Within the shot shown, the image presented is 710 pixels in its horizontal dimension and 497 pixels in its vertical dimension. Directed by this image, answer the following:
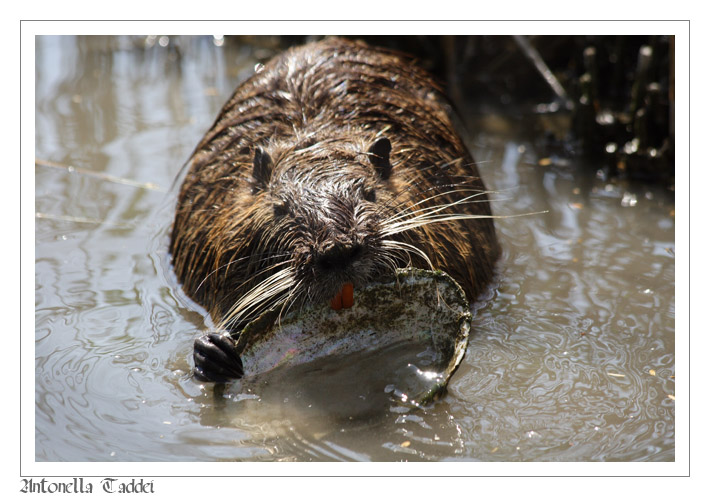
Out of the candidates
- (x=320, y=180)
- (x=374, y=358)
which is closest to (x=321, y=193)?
(x=320, y=180)

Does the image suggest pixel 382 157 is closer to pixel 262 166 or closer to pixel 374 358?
pixel 262 166

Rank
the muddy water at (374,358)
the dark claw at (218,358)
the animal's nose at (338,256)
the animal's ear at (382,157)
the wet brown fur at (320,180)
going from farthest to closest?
the animal's ear at (382,157)
the dark claw at (218,358)
the wet brown fur at (320,180)
the muddy water at (374,358)
the animal's nose at (338,256)

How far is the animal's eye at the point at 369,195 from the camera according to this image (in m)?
3.49

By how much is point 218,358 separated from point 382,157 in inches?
43.2

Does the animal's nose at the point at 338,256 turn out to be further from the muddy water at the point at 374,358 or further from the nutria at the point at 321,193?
the muddy water at the point at 374,358

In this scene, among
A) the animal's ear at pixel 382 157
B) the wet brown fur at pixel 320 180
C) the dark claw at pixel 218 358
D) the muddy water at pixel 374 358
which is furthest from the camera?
the animal's ear at pixel 382 157

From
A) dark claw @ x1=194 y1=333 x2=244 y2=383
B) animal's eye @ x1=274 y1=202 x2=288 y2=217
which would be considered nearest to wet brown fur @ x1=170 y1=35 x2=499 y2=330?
animal's eye @ x1=274 y1=202 x2=288 y2=217

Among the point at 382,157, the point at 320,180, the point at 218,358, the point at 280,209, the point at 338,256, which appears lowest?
the point at 218,358

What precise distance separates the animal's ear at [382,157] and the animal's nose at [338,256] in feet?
2.17

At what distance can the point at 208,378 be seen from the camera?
3.51m

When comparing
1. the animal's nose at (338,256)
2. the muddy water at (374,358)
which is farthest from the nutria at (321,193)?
the muddy water at (374,358)

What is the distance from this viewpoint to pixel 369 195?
3.51 m

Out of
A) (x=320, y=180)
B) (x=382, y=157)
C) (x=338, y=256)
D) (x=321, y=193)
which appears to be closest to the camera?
(x=338, y=256)
